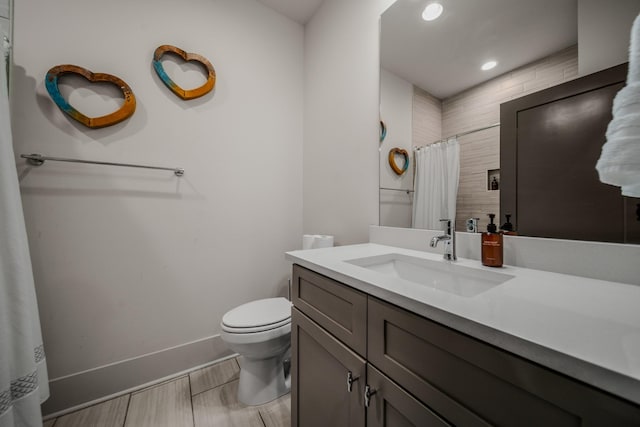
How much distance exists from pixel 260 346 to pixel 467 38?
171cm

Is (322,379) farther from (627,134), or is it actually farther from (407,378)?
(627,134)

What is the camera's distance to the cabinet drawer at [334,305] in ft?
2.20

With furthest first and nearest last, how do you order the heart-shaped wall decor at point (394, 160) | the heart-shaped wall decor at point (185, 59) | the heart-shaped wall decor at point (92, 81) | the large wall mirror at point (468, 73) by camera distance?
the heart-shaped wall decor at point (185, 59)
the heart-shaped wall decor at point (394, 160)
the heart-shaped wall decor at point (92, 81)
the large wall mirror at point (468, 73)

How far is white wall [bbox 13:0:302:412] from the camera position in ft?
3.91

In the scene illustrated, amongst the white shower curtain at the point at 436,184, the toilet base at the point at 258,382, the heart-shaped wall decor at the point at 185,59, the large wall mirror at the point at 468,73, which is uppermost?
the heart-shaped wall decor at the point at 185,59

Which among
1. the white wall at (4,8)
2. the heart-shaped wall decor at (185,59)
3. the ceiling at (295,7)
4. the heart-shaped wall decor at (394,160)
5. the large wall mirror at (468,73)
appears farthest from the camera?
the ceiling at (295,7)

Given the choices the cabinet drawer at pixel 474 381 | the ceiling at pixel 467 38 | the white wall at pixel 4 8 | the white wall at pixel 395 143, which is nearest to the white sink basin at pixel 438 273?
the white wall at pixel 395 143

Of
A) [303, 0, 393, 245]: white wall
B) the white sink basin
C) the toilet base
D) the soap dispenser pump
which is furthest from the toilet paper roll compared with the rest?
the soap dispenser pump

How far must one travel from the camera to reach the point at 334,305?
77 cm

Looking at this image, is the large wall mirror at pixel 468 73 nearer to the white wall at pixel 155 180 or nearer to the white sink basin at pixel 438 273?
the white sink basin at pixel 438 273

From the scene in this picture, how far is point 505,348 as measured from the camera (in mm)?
382

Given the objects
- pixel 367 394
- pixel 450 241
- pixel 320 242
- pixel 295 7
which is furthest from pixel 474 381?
pixel 295 7

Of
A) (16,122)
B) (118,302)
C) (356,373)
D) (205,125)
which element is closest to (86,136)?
(16,122)

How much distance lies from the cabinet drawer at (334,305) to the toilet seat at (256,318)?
0.37 m
